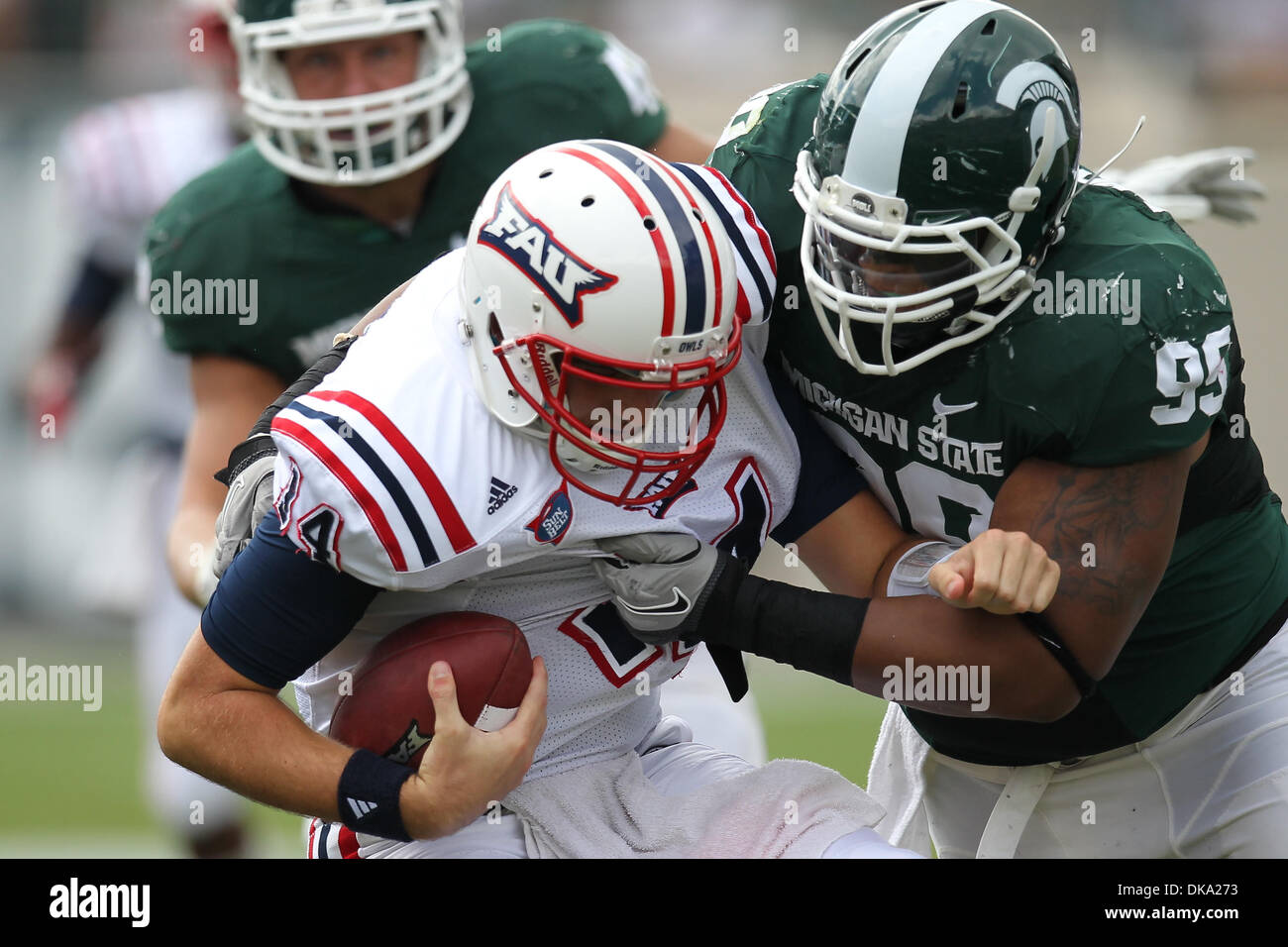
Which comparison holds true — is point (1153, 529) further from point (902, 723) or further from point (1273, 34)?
point (1273, 34)

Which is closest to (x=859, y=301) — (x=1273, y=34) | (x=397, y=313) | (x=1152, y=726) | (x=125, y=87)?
(x=397, y=313)

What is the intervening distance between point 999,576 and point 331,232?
1868 mm

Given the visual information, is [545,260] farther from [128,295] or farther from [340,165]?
[128,295]

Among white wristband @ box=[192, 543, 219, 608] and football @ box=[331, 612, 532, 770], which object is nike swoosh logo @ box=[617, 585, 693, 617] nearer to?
football @ box=[331, 612, 532, 770]

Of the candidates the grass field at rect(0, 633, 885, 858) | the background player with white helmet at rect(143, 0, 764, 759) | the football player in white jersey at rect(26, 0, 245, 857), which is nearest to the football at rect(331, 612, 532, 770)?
the background player with white helmet at rect(143, 0, 764, 759)

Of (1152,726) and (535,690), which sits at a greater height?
(535,690)

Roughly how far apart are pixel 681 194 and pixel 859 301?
267 mm

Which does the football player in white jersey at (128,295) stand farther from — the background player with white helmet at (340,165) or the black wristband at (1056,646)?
the black wristband at (1056,646)

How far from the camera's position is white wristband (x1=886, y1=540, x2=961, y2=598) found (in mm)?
2275

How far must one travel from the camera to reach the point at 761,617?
208 cm

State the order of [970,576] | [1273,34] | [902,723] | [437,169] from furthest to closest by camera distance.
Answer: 1. [1273,34]
2. [437,169]
3. [902,723]
4. [970,576]

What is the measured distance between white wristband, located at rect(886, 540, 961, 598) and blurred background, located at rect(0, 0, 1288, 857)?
1.28 metres

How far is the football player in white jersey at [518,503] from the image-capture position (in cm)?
192
